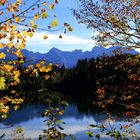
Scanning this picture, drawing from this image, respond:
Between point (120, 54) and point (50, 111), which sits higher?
point (120, 54)

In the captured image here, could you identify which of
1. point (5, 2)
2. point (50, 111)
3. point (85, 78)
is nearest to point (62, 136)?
point (50, 111)

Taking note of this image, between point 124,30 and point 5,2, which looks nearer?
point 5,2

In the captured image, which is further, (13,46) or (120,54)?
(120,54)

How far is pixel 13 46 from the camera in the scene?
10398 millimetres

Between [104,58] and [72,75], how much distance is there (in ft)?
586

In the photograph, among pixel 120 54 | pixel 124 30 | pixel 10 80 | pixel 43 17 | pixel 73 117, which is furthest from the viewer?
pixel 73 117

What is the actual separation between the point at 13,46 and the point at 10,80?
1.00m

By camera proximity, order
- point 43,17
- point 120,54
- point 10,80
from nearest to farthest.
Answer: point 43,17
point 10,80
point 120,54

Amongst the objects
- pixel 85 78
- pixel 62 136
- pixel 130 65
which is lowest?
pixel 85 78

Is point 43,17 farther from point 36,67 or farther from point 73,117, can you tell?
point 73,117

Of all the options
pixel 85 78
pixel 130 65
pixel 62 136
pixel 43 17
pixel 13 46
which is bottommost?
pixel 85 78

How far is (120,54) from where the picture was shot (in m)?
18.6

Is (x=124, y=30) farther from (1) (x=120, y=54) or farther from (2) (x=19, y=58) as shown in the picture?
(2) (x=19, y=58)

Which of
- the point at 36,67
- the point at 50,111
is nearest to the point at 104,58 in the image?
the point at 50,111
